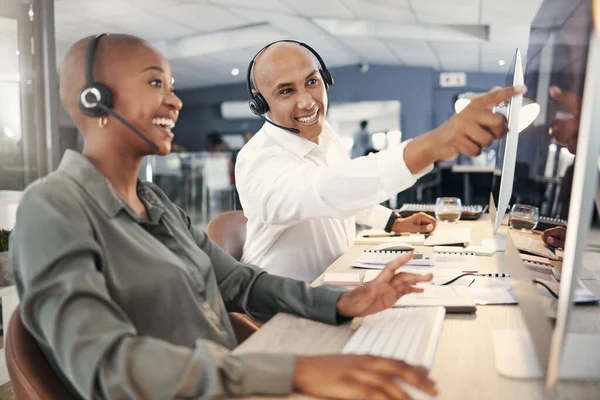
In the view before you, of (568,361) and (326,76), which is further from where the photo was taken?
(326,76)

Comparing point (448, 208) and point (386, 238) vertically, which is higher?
point (448, 208)

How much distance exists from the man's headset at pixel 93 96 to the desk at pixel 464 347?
0.47 m

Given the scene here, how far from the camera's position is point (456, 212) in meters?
2.61

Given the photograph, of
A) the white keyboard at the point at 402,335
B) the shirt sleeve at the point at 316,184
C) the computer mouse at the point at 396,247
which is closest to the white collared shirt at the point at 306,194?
the shirt sleeve at the point at 316,184

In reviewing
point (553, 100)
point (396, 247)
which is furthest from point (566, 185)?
point (396, 247)

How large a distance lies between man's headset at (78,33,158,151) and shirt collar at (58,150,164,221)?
0.27ft

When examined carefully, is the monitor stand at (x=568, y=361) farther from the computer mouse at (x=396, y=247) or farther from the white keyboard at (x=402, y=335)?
the computer mouse at (x=396, y=247)

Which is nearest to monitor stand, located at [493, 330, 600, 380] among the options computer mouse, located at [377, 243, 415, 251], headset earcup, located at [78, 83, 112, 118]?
headset earcup, located at [78, 83, 112, 118]

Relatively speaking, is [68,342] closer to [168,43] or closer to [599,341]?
[599,341]

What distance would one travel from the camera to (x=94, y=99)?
3.20ft

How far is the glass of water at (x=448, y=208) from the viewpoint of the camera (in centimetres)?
259

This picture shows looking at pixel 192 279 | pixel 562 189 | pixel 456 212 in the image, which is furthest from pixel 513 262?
pixel 456 212

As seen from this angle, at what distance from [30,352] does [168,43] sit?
813cm

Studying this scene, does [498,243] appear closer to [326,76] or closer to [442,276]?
[442,276]
